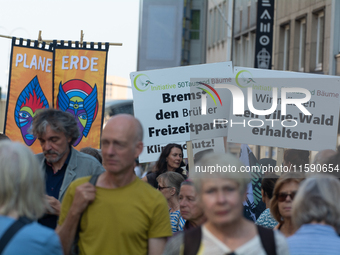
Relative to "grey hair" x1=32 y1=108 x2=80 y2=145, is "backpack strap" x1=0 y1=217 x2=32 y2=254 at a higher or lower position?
lower

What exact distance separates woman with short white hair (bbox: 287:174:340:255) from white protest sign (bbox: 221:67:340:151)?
13.8 ft

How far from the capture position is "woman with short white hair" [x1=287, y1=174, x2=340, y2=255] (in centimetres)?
323

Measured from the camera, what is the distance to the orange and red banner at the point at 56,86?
8.17 m

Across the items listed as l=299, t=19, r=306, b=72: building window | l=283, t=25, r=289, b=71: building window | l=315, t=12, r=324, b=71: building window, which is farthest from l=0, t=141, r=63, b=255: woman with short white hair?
l=283, t=25, r=289, b=71: building window

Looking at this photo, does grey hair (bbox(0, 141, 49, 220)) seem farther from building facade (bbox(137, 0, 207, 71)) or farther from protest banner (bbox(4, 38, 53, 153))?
building facade (bbox(137, 0, 207, 71))

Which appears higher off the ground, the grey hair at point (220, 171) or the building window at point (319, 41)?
the building window at point (319, 41)

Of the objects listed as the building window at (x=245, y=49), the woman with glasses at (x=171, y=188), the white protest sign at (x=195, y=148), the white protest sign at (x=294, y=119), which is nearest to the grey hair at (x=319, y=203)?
the woman with glasses at (x=171, y=188)

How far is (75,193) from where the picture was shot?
3707mm

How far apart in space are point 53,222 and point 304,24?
21.6 m

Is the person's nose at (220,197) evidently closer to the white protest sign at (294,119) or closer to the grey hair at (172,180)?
the grey hair at (172,180)

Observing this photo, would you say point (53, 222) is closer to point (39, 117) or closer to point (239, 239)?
point (39, 117)

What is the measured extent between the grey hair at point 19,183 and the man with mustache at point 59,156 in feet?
Answer: 4.94

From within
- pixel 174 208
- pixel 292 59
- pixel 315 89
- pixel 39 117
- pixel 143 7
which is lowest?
pixel 174 208

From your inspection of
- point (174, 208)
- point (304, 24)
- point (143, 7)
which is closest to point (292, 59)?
point (304, 24)
